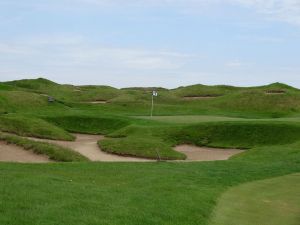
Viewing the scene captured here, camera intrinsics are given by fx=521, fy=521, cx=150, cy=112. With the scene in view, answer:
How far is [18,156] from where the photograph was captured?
27.8m

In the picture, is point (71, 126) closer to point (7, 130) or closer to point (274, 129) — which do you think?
point (7, 130)

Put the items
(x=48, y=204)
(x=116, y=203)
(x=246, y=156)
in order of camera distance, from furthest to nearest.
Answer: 1. (x=246, y=156)
2. (x=116, y=203)
3. (x=48, y=204)

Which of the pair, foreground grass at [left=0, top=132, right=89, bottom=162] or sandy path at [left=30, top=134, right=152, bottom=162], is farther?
sandy path at [left=30, top=134, right=152, bottom=162]

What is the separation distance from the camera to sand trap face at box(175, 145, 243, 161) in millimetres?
35062

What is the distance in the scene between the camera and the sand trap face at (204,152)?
115ft

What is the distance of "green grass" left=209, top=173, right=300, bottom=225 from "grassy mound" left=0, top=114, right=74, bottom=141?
22.5m

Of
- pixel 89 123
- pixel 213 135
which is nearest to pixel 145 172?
pixel 213 135

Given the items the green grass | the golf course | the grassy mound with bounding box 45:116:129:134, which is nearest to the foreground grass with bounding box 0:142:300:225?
the golf course

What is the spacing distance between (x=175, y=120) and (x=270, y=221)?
34.2 meters

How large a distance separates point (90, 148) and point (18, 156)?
30.7 ft

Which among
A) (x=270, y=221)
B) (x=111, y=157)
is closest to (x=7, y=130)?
(x=111, y=157)

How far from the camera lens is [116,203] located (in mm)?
13312

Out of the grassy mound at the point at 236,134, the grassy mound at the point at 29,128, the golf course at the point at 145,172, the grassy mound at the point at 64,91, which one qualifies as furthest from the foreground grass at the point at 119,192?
the grassy mound at the point at 64,91

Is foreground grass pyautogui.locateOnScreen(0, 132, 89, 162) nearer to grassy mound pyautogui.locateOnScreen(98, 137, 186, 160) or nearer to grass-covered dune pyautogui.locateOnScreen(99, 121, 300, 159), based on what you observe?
grassy mound pyautogui.locateOnScreen(98, 137, 186, 160)
